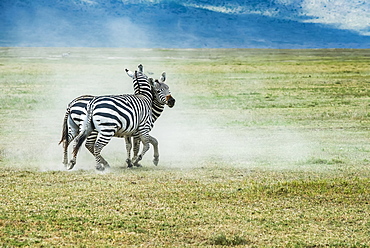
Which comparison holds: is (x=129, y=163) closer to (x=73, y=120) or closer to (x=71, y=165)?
(x=71, y=165)

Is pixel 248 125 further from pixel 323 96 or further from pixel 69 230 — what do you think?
pixel 69 230

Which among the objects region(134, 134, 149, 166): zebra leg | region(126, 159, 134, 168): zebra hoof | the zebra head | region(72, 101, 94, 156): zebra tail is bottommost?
region(126, 159, 134, 168): zebra hoof

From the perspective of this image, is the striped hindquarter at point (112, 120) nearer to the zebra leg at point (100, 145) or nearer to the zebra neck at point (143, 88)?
the zebra leg at point (100, 145)

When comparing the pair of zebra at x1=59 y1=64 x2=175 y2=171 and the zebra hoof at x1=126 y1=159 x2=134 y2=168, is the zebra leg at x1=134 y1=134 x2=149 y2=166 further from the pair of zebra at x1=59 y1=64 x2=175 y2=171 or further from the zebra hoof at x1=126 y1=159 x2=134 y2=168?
the zebra hoof at x1=126 y1=159 x2=134 y2=168

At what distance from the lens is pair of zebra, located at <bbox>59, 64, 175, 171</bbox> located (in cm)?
1234

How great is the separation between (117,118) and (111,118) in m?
0.13

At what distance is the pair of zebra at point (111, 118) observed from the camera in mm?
12344

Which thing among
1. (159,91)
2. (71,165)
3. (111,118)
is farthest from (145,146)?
(71,165)

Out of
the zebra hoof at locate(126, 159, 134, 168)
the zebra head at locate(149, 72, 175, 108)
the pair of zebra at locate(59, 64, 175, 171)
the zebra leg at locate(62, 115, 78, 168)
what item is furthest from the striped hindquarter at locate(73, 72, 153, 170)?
the zebra head at locate(149, 72, 175, 108)

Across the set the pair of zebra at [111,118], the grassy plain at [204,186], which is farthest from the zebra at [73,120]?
the grassy plain at [204,186]

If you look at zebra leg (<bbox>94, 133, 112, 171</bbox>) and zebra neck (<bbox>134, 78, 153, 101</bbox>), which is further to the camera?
zebra neck (<bbox>134, 78, 153, 101</bbox>)

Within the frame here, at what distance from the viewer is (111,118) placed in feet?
40.4

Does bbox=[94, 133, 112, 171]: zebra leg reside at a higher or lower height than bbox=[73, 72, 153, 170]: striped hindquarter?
lower

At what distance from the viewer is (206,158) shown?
1466cm
